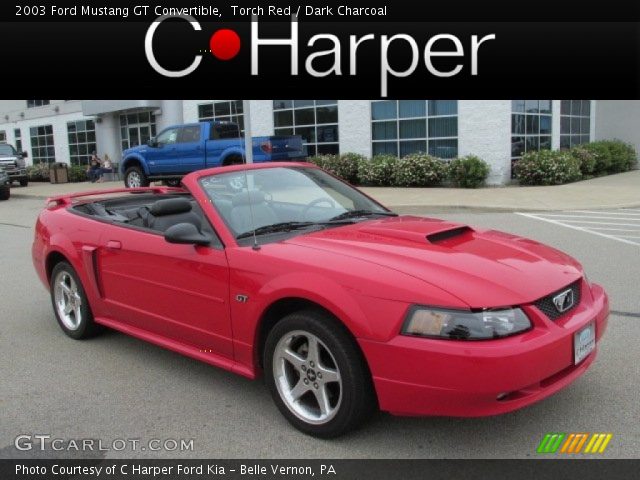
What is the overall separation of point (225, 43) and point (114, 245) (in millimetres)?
16913

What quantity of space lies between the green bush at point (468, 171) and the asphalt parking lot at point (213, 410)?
13586mm

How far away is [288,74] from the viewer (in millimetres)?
22109

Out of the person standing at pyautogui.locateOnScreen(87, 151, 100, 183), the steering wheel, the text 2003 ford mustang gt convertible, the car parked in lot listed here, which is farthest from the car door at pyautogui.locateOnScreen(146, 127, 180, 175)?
the steering wheel

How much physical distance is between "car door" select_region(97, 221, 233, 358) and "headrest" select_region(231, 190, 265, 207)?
42 centimetres

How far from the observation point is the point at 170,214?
163 inches

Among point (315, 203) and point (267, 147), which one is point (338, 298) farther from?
point (267, 147)

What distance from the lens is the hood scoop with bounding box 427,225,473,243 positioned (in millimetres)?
3844

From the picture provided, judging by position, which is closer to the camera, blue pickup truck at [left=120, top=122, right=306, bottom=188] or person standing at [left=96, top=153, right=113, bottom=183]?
blue pickup truck at [left=120, top=122, right=306, bottom=188]

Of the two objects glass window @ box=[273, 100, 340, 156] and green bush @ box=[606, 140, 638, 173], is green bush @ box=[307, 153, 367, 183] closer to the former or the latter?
glass window @ box=[273, 100, 340, 156]

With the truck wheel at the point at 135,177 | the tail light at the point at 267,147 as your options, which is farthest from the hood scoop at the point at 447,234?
the truck wheel at the point at 135,177

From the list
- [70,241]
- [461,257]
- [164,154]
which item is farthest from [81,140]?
[461,257]

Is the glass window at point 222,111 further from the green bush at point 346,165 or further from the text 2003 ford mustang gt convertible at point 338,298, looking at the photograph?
the text 2003 ford mustang gt convertible at point 338,298

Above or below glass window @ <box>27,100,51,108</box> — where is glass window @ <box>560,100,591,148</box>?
below

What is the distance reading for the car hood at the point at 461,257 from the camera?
314 cm
